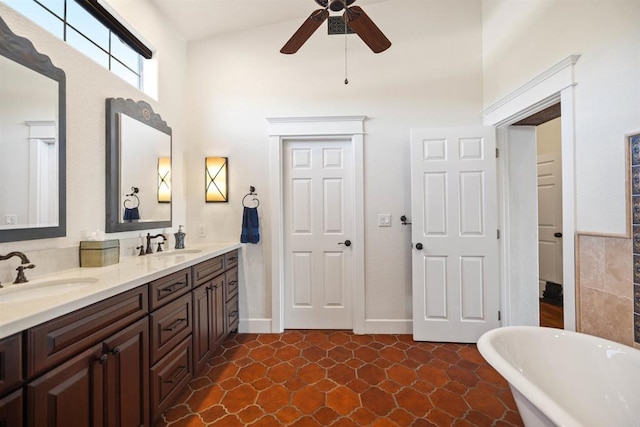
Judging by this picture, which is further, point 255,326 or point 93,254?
point 255,326

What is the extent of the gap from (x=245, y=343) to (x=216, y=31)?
3.16 m

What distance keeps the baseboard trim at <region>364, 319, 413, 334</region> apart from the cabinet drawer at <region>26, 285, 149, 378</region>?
6.76 ft

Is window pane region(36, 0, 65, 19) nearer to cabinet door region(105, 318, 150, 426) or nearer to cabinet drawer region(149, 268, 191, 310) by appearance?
cabinet drawer region(149, 268, 191, 310)

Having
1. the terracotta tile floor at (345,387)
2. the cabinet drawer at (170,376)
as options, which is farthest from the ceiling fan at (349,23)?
the terracotta tile floor at (345,387)

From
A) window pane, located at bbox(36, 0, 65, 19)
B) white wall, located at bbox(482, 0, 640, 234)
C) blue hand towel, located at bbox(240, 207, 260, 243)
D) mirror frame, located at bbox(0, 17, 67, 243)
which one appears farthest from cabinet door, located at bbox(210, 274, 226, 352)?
white wall, located at bbox(482, 0, 640, 234)

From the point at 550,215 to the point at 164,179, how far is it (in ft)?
15.4

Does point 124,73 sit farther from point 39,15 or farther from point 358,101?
point 358,101

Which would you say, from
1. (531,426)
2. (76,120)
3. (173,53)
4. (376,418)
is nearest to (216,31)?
(173,53)

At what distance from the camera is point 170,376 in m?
1.64

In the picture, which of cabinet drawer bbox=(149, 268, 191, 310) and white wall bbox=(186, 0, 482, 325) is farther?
white wall bbox=(186, 0, 482, 325)

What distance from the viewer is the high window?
61.9 inches

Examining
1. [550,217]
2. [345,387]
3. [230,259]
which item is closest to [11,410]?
[345,387]

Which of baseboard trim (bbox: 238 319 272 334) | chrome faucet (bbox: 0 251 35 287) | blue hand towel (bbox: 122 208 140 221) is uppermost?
blue hand towel (bbox: 122 208 140 221)

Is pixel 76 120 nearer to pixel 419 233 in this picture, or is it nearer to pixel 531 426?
pixel 419 233
